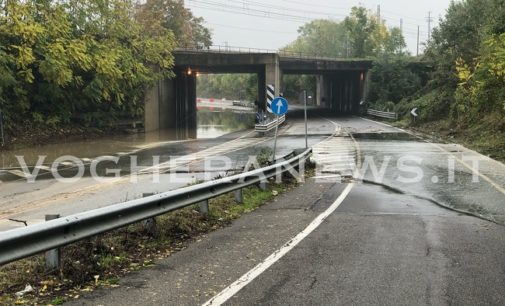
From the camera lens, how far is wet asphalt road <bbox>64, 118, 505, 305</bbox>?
5355 millimetres

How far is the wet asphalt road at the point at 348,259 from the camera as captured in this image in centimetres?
536

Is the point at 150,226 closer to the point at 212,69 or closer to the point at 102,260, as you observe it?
the point at 102,260

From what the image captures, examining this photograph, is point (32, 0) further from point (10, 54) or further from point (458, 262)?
point (458, 262)

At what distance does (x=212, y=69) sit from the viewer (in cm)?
6225

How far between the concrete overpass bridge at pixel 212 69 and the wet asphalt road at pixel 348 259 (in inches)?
1147

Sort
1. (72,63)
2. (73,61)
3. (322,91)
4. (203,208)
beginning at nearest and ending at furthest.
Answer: (203,208)
(73,61)
(72,63)
(322,91)

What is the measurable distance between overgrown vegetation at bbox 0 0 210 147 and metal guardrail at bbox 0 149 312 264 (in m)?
19.6

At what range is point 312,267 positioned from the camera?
634cm

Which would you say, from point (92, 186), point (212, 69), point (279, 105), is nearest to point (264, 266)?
point (92, 186)

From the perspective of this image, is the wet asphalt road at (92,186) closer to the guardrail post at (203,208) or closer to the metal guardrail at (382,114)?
the guardrail post at (203,208)

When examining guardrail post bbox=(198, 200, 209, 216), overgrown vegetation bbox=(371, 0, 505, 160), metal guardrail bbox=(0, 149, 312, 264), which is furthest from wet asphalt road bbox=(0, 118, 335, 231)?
overgrown vegetation bbox=(371, 0, 505, 160)

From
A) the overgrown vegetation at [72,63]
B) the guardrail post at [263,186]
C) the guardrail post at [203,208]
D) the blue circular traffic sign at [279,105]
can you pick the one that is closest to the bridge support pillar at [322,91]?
the overgrown vegetation at [72,63]

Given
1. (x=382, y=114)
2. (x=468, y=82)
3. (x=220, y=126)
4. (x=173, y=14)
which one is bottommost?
(x=220, y=126)

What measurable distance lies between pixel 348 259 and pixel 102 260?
3.10 meters
